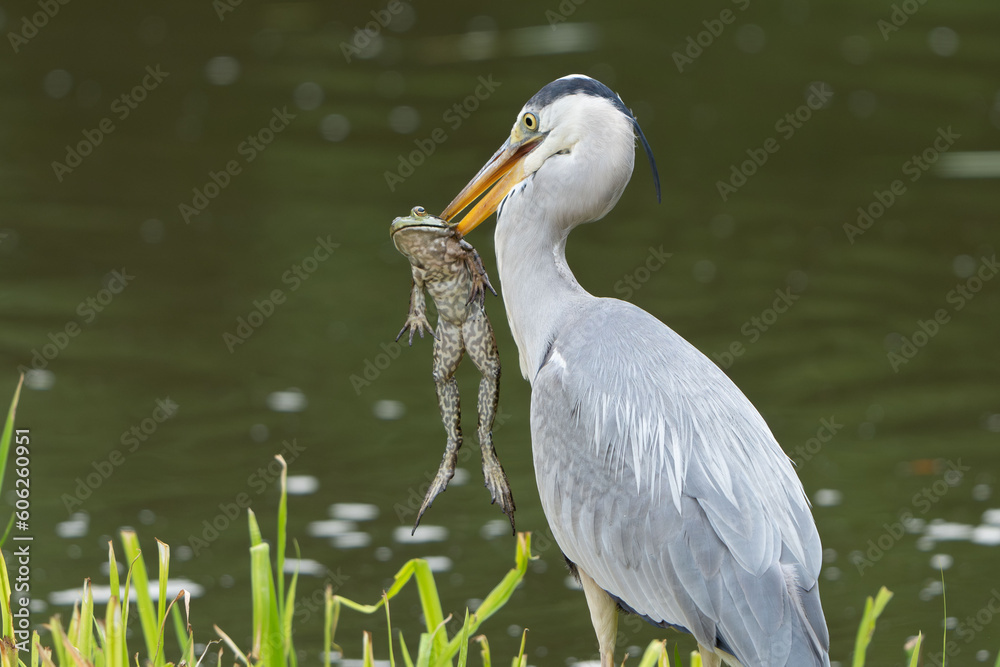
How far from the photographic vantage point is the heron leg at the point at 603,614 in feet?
13.7

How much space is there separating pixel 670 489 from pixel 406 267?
276 inches

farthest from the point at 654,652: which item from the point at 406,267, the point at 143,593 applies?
the point at 406,267

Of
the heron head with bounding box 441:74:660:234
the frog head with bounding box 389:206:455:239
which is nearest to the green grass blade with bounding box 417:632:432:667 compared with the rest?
the frog head with bounding box 389:206:455:239

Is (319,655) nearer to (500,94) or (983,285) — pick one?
(983,285)

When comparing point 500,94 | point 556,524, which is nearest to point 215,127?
point 500,94

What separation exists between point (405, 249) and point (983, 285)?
25.5ft

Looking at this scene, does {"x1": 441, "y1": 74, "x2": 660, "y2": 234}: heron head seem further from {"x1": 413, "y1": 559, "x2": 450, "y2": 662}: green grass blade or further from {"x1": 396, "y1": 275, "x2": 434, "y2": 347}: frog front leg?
{"x1": 413, "y1": 559, "x2": 450, "y2": 662}: green grass blade

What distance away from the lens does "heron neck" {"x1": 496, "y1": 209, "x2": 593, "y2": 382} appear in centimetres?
430

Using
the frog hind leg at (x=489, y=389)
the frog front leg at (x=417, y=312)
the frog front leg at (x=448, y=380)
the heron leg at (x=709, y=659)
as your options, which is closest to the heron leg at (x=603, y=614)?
the heron leg at (x=709, y=659)

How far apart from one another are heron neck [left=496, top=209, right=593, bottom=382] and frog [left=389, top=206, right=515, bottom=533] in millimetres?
650

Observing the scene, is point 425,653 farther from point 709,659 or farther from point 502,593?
point 709,659

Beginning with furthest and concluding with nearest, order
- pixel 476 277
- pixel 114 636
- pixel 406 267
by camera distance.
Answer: pixel 406 267, pixel 476 277, pixel 114 636

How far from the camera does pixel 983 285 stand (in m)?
10.4

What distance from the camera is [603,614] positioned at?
424cm
